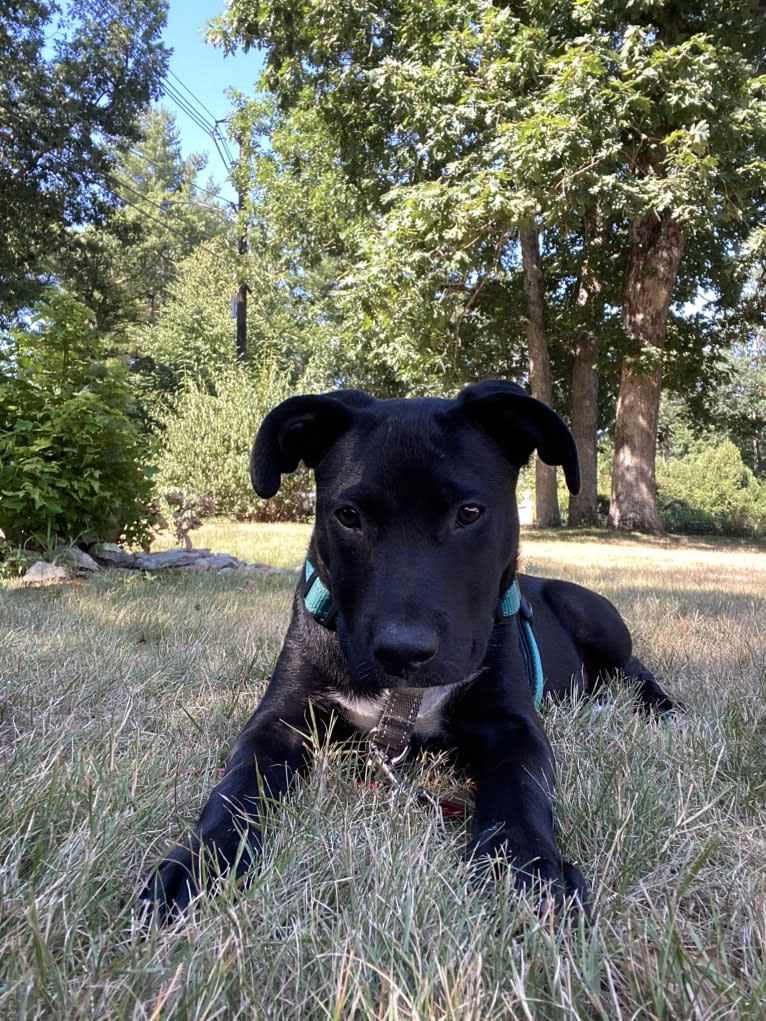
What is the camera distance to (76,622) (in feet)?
13.3

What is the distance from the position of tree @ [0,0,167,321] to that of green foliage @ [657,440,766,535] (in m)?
20.1

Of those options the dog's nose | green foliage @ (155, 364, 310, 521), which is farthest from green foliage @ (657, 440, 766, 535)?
the dog's nose

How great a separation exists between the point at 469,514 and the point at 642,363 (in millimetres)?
13514

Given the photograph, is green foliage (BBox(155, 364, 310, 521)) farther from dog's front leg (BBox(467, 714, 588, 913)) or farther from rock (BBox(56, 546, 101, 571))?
dog's front leg (BBox(467, 714, 588, 913))

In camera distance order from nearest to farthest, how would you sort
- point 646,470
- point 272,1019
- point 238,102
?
point 272,1019 → point 646,470 → point 238,102

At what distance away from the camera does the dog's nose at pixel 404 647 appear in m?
1.71

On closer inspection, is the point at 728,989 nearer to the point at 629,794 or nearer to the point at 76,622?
the point at 629,794

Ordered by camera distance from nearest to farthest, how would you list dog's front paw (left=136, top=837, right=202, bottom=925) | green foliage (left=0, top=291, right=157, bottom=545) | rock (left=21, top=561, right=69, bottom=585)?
dog's front paw (left=136, top=837, right=202, bottom=925)
rock (left=21, top=561, right=69, bottom=585)
green foliage (left=0, top=291, right=157, bottom=545)

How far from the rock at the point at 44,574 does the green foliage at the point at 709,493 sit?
863 inches

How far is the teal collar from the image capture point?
2254 mm

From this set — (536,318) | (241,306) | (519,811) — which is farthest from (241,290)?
(519,811)

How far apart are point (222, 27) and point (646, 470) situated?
13538mm

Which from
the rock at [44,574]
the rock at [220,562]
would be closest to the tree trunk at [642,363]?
the rock at [220,562]

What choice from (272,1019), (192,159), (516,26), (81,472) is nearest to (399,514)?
(272,1019)
